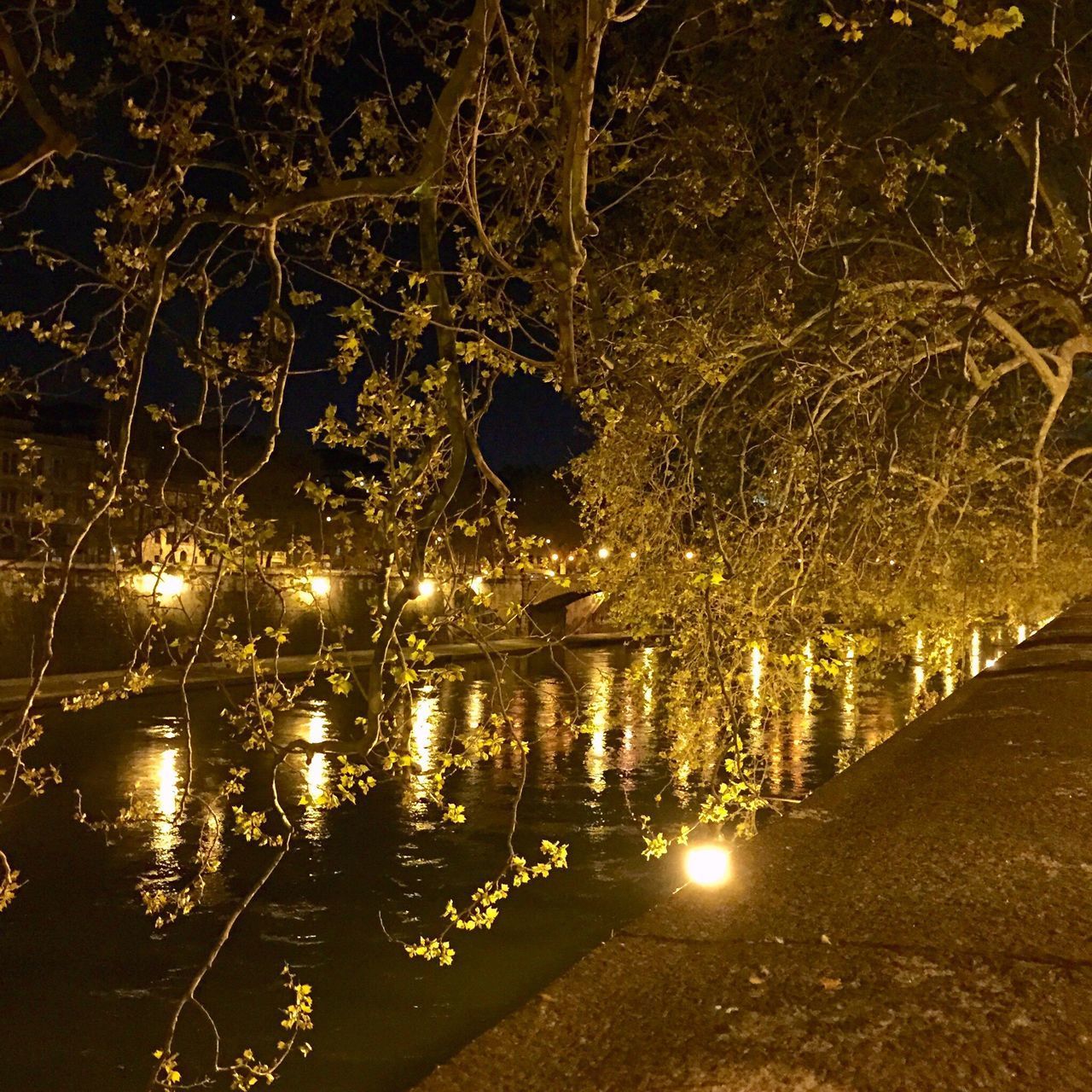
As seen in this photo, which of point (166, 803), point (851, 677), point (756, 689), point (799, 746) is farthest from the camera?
point (799, 746)

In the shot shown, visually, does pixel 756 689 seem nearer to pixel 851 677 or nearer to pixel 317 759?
pixel 851 677

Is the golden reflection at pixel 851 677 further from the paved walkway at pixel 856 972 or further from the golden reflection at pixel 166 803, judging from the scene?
the golden reflection at pixel 166 803

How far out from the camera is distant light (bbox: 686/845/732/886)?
18.8 feet

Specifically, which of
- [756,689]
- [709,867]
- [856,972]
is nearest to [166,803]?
[756,689]

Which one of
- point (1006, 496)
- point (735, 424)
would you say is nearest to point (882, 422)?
point (735, 424)

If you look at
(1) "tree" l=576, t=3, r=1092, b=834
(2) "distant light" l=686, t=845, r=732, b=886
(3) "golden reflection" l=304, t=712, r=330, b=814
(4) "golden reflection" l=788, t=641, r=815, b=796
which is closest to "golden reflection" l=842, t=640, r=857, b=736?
(1) "tree" l=576, t=3, r=1092, b=834

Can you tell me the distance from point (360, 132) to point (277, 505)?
32.9 meters

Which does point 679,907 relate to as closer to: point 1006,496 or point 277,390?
point 277,390

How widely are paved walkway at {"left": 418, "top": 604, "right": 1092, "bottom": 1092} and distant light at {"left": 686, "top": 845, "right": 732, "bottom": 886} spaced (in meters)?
0.09

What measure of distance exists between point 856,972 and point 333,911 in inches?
300

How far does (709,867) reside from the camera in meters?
5.88

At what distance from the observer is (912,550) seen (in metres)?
10.0

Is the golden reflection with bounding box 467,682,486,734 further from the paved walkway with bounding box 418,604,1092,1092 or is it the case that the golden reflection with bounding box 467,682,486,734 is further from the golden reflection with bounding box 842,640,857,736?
the paved walkway with bounding box 418,604,1092,1092

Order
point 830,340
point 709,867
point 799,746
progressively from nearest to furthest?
point 709,867 < point 830,340 < point 799,746
